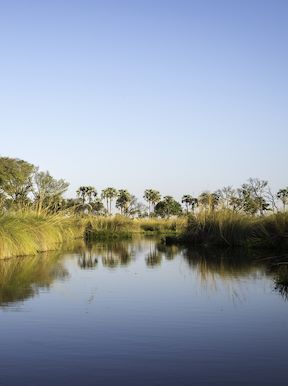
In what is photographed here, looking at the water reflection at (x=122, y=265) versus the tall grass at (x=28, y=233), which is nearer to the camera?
the water reflection at (x=122, y=265)

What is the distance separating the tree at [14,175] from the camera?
171ft

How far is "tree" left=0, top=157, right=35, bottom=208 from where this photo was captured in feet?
171

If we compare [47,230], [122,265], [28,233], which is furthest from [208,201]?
[122,265]

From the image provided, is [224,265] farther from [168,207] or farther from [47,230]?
[168,207]

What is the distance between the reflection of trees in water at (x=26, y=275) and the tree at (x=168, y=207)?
6390 cm

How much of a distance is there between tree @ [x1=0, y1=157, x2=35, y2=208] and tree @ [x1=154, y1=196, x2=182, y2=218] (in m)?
28.9

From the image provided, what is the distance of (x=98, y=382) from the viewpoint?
557 cm

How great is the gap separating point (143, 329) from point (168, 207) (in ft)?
252

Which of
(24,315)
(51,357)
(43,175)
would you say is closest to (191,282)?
(24,315)

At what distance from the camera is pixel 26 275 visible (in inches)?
572

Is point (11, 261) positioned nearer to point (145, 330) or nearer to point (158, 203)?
point (145, 330)

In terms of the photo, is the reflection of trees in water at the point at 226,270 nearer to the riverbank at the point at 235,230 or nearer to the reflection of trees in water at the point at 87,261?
the riverbank at the point at 235,230

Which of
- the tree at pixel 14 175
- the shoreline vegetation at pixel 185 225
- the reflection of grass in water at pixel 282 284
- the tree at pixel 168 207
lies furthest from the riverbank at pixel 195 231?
the tree at pixel 168 207

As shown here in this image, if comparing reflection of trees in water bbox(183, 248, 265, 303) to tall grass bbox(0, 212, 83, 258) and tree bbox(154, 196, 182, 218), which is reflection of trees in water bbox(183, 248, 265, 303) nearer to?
tall grass bbox(0, 212, 83, 258)
